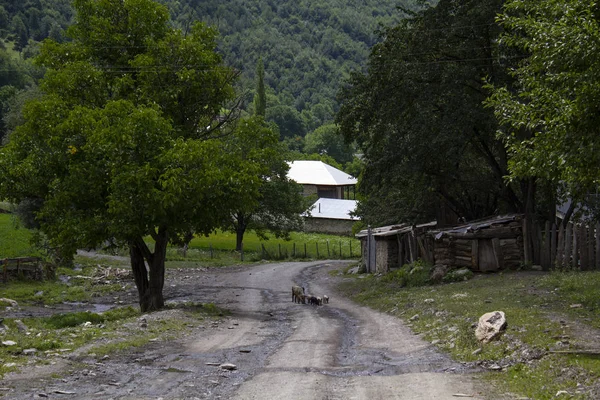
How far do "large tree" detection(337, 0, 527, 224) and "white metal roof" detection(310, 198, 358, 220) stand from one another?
58.9 m

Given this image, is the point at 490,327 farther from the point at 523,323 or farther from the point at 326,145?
the point at 326,145

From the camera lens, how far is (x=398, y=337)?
18297 millimetres

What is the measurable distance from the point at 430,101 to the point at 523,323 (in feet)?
46.8

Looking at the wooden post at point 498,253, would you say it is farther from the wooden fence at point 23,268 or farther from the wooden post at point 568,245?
the wooden fence at point 23,268

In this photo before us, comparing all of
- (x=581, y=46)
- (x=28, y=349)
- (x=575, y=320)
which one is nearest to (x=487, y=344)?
(x=575, y=320)

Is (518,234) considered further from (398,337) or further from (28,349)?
(28,349)

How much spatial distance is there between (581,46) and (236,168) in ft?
46.1

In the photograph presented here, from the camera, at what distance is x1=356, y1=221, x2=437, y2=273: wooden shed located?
33472 millimetres

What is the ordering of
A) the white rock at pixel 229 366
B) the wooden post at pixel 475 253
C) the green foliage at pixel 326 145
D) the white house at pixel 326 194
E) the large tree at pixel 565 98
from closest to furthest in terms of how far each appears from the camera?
the large tree at pixel 565 98, the white rock at pixel 229 366, the wooden post at pixel 475 253, the white house at pixel 326 194, the green foliage at pixel 326 145

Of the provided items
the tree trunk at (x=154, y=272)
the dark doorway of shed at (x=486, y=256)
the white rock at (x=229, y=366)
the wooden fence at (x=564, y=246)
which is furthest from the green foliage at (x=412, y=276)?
the white rock at (x=229, y=366)

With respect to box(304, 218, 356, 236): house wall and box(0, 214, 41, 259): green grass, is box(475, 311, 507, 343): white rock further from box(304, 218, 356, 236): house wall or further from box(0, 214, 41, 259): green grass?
box(304, 218, 356, 236): house wall

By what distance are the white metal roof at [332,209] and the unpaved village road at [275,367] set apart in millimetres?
68444

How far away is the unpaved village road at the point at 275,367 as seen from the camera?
1158 cm

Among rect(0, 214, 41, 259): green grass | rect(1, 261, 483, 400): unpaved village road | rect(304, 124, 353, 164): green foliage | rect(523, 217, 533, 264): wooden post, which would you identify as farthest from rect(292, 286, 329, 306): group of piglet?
rect(304, 124, 353, 164): green foliage
